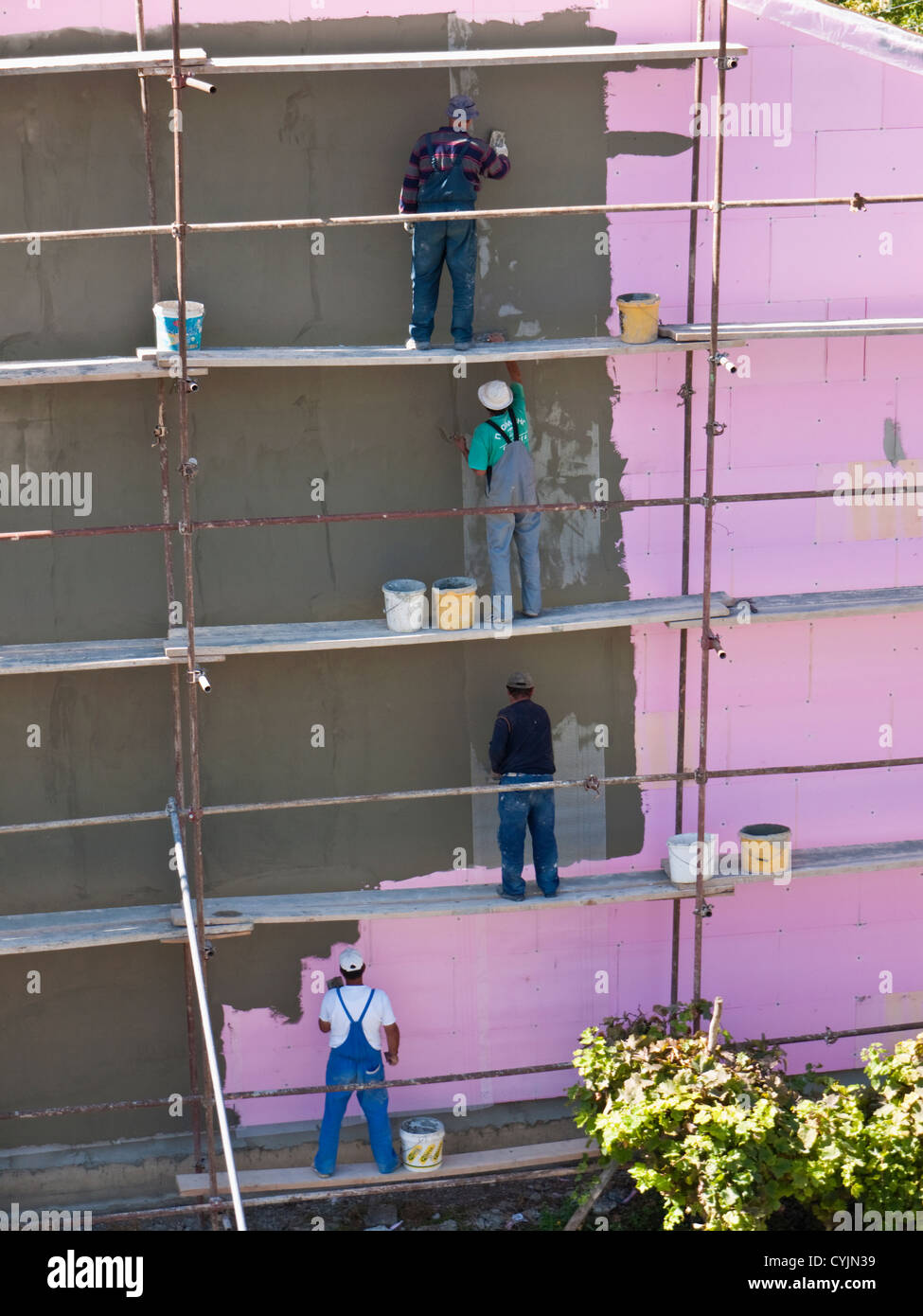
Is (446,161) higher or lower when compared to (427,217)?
higher

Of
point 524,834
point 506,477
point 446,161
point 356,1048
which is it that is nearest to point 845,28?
point 446,161

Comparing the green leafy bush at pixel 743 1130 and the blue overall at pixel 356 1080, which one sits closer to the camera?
the green leafy bush at pixel 743 1130

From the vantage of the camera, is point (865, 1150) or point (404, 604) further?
point (404, 604)

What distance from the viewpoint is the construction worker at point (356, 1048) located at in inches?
393

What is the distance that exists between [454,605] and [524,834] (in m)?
1.42

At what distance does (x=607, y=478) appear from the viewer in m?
10.1

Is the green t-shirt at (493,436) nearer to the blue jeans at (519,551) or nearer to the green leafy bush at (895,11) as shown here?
the blue jeans at (519,551)

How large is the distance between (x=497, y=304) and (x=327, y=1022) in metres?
4.23

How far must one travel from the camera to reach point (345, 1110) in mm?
10102

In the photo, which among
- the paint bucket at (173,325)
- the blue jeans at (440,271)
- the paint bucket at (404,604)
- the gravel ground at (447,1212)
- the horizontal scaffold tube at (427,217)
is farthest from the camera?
the gravel ground at (447,1212)

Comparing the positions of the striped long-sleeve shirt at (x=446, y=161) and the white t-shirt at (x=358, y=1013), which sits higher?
the striped long-sleeve shirt at (x=446, y=161)

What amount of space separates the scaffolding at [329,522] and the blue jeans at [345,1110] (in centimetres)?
14

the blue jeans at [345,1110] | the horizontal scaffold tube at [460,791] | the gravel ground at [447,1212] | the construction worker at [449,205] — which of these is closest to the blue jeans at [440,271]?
the construction worker at [449,205]

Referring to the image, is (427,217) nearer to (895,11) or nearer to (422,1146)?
(422,1146)
